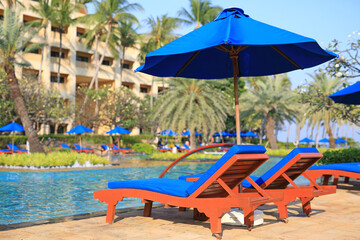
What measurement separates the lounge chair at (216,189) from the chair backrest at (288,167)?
1.36 ft

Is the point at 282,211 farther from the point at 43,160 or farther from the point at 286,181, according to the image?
the point at 43,160

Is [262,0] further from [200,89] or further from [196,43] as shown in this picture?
[200,89]

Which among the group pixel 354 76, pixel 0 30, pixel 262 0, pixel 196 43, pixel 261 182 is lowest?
pixel 261 182

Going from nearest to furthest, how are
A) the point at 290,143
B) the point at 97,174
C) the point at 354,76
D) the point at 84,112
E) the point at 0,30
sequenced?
the point at 354,76 → the point at 97,174 → the point at 0,30 → the point at 84,112 → the point at 290,143

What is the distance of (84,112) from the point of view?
35.8 metres

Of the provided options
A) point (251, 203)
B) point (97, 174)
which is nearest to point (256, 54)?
point (251, 203)

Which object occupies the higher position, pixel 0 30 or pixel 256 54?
pixel 0 30

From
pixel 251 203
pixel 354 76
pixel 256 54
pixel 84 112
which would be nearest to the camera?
pixel 251 203

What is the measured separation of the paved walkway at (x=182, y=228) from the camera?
13.9ft

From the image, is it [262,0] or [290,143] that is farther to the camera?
[290,143]

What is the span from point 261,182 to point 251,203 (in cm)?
103

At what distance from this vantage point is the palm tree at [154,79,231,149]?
23.2 meters

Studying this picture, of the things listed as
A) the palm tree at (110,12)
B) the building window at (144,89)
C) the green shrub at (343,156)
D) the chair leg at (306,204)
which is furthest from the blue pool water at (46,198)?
the building window at (144,89)

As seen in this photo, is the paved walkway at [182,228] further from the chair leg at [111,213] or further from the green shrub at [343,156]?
the green shrub at [343,156]
